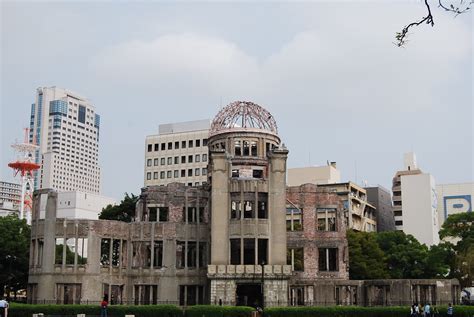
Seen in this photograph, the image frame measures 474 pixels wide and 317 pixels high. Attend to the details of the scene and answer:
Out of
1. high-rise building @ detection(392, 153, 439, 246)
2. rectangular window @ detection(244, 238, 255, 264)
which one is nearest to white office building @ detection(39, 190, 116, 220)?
high-rise building @ detection(392, 153, 439, 246)

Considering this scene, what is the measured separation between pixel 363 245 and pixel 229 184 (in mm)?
27485

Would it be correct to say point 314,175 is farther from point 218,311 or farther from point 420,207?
point 218,311

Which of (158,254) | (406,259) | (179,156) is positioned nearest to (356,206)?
(406,259)

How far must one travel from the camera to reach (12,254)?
6581cm

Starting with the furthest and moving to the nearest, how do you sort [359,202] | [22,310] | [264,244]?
[359,202], [264,244], [22,310]

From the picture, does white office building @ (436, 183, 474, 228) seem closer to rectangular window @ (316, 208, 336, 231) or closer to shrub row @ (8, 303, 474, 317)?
rectangular window @ (316, 208, 336, 231)

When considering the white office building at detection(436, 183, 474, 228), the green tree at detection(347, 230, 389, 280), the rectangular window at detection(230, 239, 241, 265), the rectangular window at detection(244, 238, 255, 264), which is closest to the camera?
the rectangular window at detection(244, 238, 255, 264)

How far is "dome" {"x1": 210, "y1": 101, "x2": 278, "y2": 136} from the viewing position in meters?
64.9

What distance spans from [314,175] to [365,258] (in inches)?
1856

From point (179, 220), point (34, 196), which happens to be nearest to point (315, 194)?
point (179, 220)

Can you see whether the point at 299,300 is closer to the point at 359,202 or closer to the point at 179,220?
the point at 179,220

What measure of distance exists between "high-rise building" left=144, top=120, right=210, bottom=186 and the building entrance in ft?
242

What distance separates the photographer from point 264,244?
2245 inches

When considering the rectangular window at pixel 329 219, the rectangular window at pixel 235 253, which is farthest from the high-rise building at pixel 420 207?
the rectangular window at pixel 235 253
